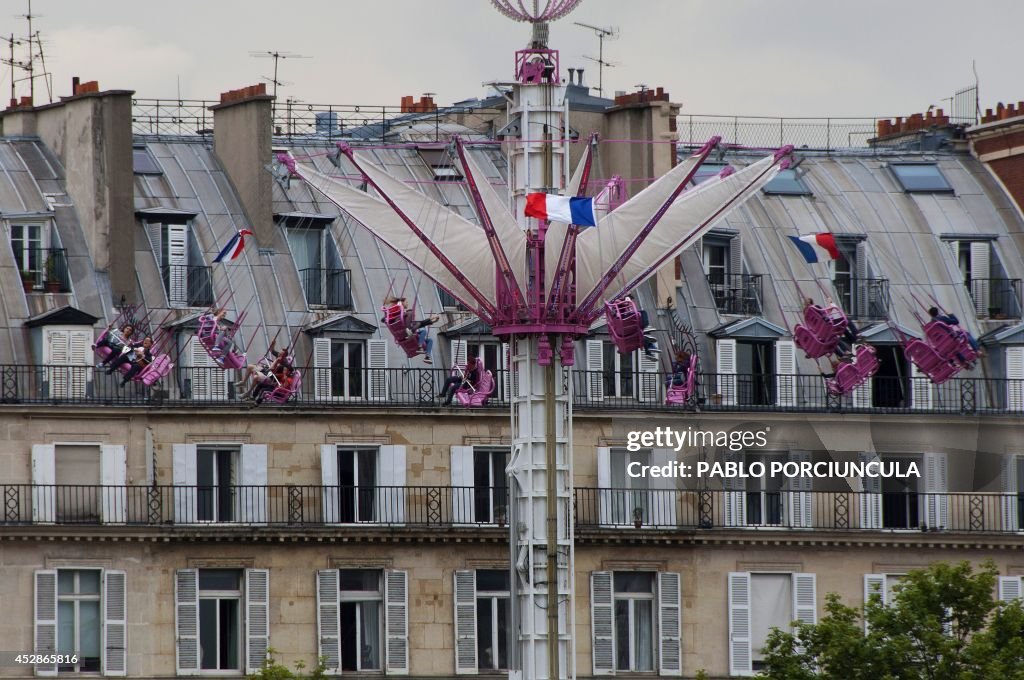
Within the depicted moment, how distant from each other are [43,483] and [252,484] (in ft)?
19.9

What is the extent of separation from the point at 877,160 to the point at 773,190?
197 inches

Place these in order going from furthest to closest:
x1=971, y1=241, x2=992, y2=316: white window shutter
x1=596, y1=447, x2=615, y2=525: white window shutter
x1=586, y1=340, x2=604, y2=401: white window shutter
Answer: x1=971, y1=241, x2=992, y2=316: white window shutter → x1=586, y1=340, x2=604, y2=401: white window shutter → x1=596, y1=447, x2=615, y2=525: white window shutter

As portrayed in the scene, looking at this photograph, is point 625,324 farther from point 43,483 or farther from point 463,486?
point 43,483

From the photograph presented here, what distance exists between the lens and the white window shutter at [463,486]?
10681 cm

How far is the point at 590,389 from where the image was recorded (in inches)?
4294

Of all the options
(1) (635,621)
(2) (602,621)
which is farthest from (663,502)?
(2) (602,621)

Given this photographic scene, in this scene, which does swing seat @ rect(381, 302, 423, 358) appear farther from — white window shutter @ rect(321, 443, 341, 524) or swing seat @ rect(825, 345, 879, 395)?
swing seat @ rect(825, 345, 879, 395)

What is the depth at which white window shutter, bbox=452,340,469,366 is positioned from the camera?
108812 millimetres

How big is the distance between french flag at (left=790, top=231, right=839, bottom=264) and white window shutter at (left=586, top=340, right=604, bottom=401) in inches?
264

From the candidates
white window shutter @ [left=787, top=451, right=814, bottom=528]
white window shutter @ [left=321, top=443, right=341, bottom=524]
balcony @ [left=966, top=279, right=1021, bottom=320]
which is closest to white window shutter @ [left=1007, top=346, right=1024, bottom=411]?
balcony @ [left=966, top=279, right=1021, bottom=320]

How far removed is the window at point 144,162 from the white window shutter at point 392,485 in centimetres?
1186

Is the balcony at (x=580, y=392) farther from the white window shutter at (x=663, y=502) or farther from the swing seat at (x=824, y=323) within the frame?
the white window shutter at (x=663, y=502)

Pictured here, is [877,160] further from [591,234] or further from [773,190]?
[591,234]

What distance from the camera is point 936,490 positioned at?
362ft
